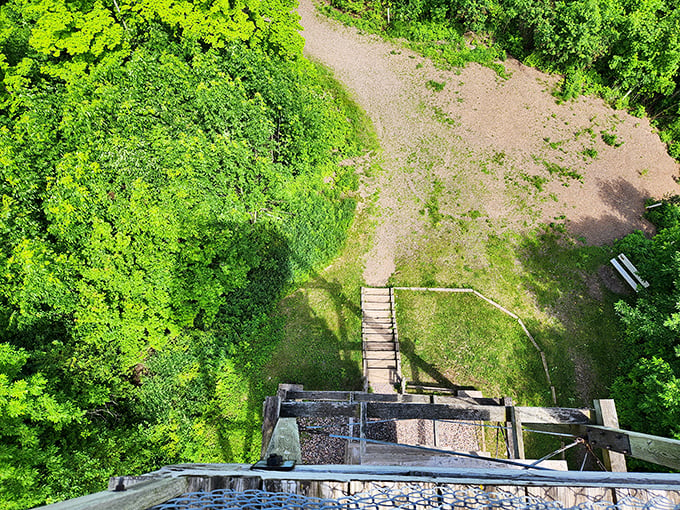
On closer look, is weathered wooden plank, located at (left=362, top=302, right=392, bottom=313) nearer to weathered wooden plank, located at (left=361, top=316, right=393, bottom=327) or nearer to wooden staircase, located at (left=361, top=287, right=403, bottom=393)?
wooden staircase, located at (left=361, top=287, right=403, bottom=393)

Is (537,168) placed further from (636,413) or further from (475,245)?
(636,413)

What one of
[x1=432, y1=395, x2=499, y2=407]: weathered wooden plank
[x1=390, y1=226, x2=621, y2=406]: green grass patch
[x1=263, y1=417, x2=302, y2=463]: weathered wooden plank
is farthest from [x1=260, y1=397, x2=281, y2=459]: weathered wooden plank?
[x1=390, y1=226, x2=621, y2=406]: green grass patch

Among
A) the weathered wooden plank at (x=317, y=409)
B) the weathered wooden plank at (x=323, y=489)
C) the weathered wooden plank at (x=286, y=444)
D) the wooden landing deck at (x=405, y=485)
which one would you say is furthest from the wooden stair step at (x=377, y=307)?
the weathered wooden plank at (x=323, y=489)

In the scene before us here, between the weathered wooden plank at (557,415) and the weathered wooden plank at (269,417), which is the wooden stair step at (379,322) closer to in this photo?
the weathered wooden plank at (269,417)

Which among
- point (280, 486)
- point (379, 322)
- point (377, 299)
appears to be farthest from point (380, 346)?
Answer: point (280, 486)

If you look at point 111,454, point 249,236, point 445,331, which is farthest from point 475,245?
point 111,454

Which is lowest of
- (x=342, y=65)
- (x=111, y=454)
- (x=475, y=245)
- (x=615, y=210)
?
(x=111, y=454)
